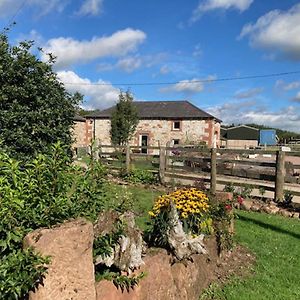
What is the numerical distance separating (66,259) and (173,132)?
1333 inches

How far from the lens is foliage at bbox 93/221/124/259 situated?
2.74 m

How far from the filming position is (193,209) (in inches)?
173

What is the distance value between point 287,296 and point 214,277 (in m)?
0.86

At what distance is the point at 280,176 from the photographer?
30.0 feet

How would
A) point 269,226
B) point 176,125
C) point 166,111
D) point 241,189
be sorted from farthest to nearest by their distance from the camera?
point 166,111, point 176,125, point 241,189, point 269,226

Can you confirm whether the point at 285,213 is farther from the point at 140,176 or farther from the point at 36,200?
the point at 36,200

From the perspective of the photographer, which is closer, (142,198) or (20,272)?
(20,272)

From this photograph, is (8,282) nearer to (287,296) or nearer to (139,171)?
(287,296)

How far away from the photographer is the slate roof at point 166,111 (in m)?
35.3

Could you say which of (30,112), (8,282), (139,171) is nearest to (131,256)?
(8,282)

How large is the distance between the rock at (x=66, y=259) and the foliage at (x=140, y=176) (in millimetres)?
10105

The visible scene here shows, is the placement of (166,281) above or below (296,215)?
above

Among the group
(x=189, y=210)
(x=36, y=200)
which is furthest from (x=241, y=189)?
(x=36, y=200)

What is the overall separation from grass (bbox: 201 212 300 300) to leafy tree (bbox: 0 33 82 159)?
324 centimetres
